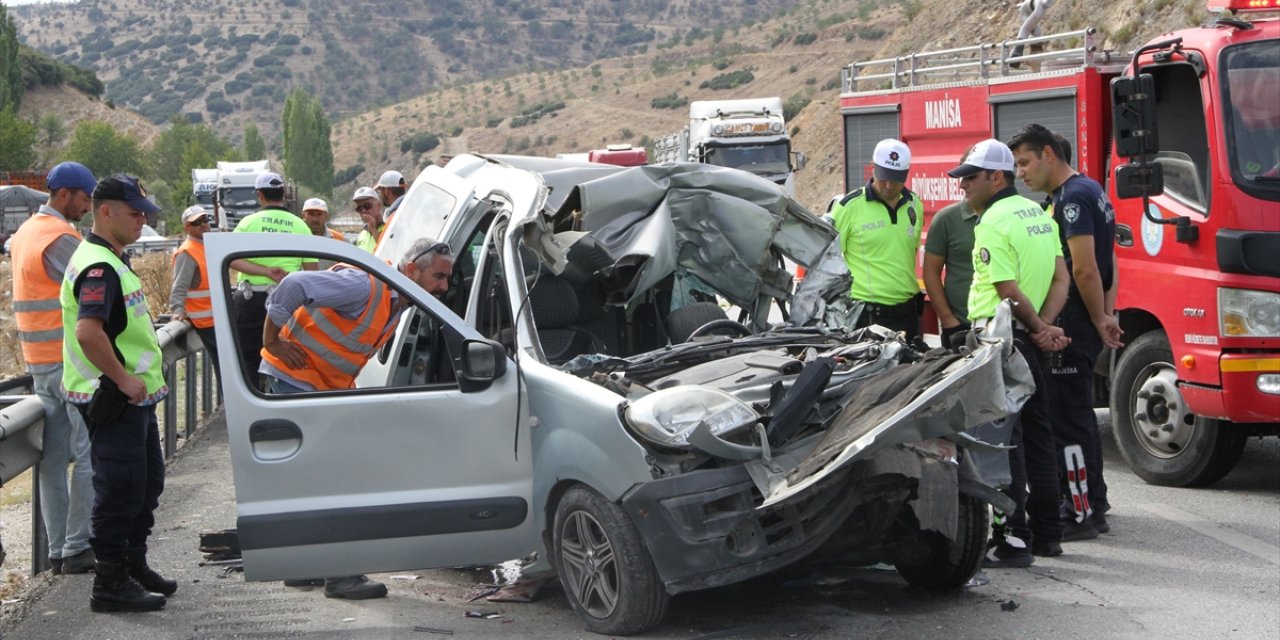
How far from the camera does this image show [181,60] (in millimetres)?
143875

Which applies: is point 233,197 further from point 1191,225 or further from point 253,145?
point 253,145

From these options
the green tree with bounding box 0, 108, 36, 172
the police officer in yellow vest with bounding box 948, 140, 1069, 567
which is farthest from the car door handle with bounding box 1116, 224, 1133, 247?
the green tree with bounding box 0, 108, 36, 172

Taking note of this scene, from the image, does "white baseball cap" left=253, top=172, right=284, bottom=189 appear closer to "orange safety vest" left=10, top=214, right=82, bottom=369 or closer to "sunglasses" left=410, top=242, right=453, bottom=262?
"orange safety vest" left=10, top=214, right=82, bottom=369

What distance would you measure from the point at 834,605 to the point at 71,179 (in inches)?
162

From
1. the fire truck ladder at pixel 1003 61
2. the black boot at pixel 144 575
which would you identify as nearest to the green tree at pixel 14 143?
the fire truck ladder at pixel 1003 61

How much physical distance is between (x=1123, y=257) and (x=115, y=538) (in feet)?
19.3

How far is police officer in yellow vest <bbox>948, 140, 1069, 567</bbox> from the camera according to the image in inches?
261

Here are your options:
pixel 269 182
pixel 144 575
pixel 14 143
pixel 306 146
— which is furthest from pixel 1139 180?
pixel 306 146

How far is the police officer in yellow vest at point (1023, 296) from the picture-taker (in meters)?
6.62

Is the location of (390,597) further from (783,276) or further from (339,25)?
(339,25)

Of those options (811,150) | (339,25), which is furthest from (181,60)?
(811,150)

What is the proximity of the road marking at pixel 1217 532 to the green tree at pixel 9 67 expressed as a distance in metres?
91.3

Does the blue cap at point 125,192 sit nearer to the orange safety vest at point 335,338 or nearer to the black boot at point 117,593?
the orange safety vest at point 335,338

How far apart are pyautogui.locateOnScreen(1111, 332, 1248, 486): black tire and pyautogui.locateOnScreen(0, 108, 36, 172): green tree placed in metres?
78.8
